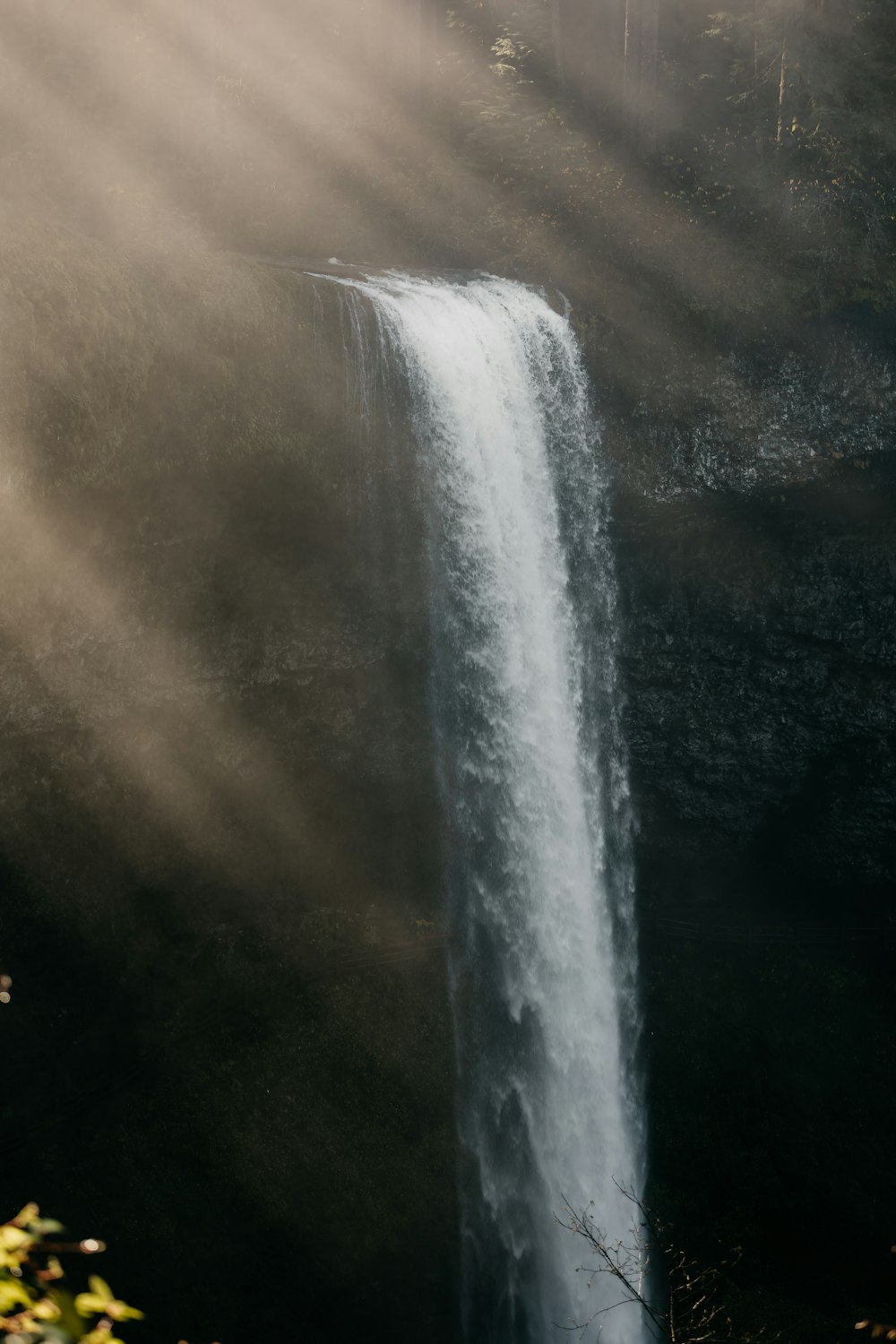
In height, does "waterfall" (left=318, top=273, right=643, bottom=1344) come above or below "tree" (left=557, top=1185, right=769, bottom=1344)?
above

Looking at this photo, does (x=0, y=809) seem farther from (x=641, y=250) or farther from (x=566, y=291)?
(x=641, y=250)

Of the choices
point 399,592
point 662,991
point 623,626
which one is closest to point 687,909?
point 662,991

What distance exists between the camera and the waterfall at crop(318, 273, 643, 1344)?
1315 centimetres

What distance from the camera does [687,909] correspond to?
1781 cm

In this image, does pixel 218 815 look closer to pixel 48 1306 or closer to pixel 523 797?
pixel 523 797

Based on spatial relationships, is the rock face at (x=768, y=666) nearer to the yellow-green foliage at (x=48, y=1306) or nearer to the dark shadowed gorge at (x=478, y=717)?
the dark shadowed gorge at (x=478, y=717)

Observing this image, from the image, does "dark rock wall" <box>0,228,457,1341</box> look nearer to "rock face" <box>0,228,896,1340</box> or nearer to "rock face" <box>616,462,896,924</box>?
"rock face" <box>0,228,896,1340</box>

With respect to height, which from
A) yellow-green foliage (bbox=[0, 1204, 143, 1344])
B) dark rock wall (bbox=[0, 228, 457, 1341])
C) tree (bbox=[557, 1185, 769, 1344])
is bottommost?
tree (bbox=[557, 1185, 769, 1344])

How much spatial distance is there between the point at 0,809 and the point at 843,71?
17.2 metres

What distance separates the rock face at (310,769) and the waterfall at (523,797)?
496 millimetres

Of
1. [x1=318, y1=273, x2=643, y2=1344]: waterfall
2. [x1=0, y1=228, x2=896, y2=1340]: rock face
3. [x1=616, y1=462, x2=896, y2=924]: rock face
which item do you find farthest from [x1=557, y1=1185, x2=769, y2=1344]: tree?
[x1=616, y1=462, x2=896, y2=924]: rock face

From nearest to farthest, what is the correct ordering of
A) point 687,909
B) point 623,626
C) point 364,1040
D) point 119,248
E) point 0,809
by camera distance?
point 119,248 → point 0,809 → point 364,1040 → point 623,626 → point 687,909

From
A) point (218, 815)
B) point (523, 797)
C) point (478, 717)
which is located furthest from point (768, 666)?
point (218, 815)

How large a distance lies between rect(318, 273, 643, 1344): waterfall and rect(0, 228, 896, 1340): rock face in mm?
496
